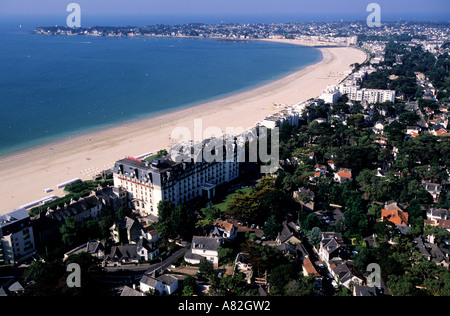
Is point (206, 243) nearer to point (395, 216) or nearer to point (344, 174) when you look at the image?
point (395, 216)

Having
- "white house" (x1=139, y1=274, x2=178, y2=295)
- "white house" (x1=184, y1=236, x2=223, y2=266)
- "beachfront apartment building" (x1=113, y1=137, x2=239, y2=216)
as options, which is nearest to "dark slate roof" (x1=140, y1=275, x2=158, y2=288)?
"white house" (x1=139, y1=274, x2=178, y2=295)

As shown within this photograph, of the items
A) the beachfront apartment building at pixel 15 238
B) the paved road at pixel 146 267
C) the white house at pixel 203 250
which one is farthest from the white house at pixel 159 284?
the beachfront apartment building at pixel 15 238

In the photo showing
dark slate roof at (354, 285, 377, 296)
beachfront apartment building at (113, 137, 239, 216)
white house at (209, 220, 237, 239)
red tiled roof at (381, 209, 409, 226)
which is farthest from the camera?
beachfront apartment building at (113, 137, 239, 216)

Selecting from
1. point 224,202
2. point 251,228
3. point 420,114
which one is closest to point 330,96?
point 420,114

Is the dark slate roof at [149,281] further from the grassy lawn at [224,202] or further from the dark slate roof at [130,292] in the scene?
the grassy lawn at [224,202]

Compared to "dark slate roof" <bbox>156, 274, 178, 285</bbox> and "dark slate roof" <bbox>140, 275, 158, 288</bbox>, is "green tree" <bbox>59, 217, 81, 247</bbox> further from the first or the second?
"dark slate roof" <bbox>156, 274, 178, 285</bbox>

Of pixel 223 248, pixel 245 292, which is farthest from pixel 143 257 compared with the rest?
pixel 245 292

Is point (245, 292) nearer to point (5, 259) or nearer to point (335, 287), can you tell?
point (335, 287)
